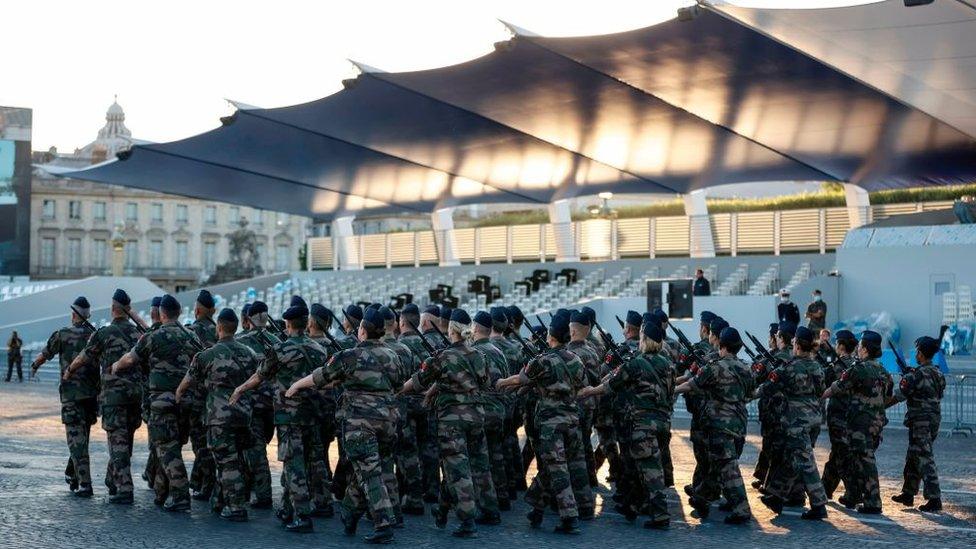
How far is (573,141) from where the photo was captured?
1319 inches

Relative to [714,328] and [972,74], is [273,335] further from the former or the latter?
[972,74]

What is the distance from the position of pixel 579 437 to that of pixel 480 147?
24.1 m

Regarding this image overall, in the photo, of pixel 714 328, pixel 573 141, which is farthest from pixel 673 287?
pixel 714 328

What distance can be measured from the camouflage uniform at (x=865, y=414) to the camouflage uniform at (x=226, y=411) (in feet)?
17.9

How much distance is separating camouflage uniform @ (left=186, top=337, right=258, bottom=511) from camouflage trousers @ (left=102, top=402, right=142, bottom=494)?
4.02 ft

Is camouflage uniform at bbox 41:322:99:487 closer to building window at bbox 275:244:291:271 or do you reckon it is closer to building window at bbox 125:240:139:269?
building window at bbox 125:240:139:269

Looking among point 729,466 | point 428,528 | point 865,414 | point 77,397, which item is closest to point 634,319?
point 729,466

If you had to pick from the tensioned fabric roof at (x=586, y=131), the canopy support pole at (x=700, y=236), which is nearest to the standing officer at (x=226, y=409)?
the tensioned fabric roof at (x=586, y=131)

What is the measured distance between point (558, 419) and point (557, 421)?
20 mm

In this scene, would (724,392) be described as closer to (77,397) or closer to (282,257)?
(77,397)

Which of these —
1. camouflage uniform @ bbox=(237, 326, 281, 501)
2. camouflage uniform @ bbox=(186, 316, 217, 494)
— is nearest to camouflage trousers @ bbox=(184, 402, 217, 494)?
camouflage uniform @ bbox=(186, 316, 217, 494)

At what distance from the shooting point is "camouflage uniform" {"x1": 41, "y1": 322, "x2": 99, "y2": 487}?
1272cm

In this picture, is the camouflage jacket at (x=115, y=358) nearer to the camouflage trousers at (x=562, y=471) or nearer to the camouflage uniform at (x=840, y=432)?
the camouflage trousers at (x=562, y=471)

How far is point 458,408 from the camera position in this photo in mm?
11117
